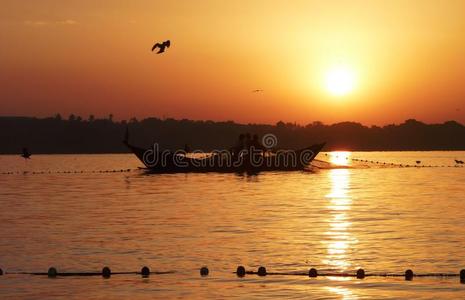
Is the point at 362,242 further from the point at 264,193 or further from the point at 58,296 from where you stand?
the point at 264,193

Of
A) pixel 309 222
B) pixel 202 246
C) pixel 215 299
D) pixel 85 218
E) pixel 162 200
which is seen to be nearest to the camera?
pixel 215 299

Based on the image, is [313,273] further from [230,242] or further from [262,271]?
[230,242]

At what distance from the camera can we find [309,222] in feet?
119

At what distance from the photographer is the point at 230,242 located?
29.0m

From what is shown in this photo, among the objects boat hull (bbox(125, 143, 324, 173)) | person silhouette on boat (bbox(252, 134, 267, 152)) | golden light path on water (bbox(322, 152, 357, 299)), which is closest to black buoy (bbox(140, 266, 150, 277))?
golden light path on water (bbox(322, 152, 357, 299))

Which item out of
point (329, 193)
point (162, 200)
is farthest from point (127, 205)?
point (329, 193)

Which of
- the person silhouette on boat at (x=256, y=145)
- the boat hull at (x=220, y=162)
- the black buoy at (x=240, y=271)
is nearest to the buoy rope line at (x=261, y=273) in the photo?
the black buoy at (x=240, y=271)

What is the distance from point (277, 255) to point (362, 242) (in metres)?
4.39

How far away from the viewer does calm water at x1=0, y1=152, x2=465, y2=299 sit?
66.1 feet

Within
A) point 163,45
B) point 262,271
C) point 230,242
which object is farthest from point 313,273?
→ point 163,45

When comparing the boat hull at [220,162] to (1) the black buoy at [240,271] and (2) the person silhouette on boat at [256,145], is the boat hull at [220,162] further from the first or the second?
(1) the black buoy at [240,271]

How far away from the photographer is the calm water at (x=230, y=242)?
2016cm

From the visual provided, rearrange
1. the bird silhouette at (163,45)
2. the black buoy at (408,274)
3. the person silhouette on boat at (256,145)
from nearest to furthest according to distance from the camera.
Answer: the black buoy at (408,274) < the bird silhouette at (163,45) < the person silhouette on boat at (256,145)

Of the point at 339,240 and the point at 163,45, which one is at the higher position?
the point at 163,45
